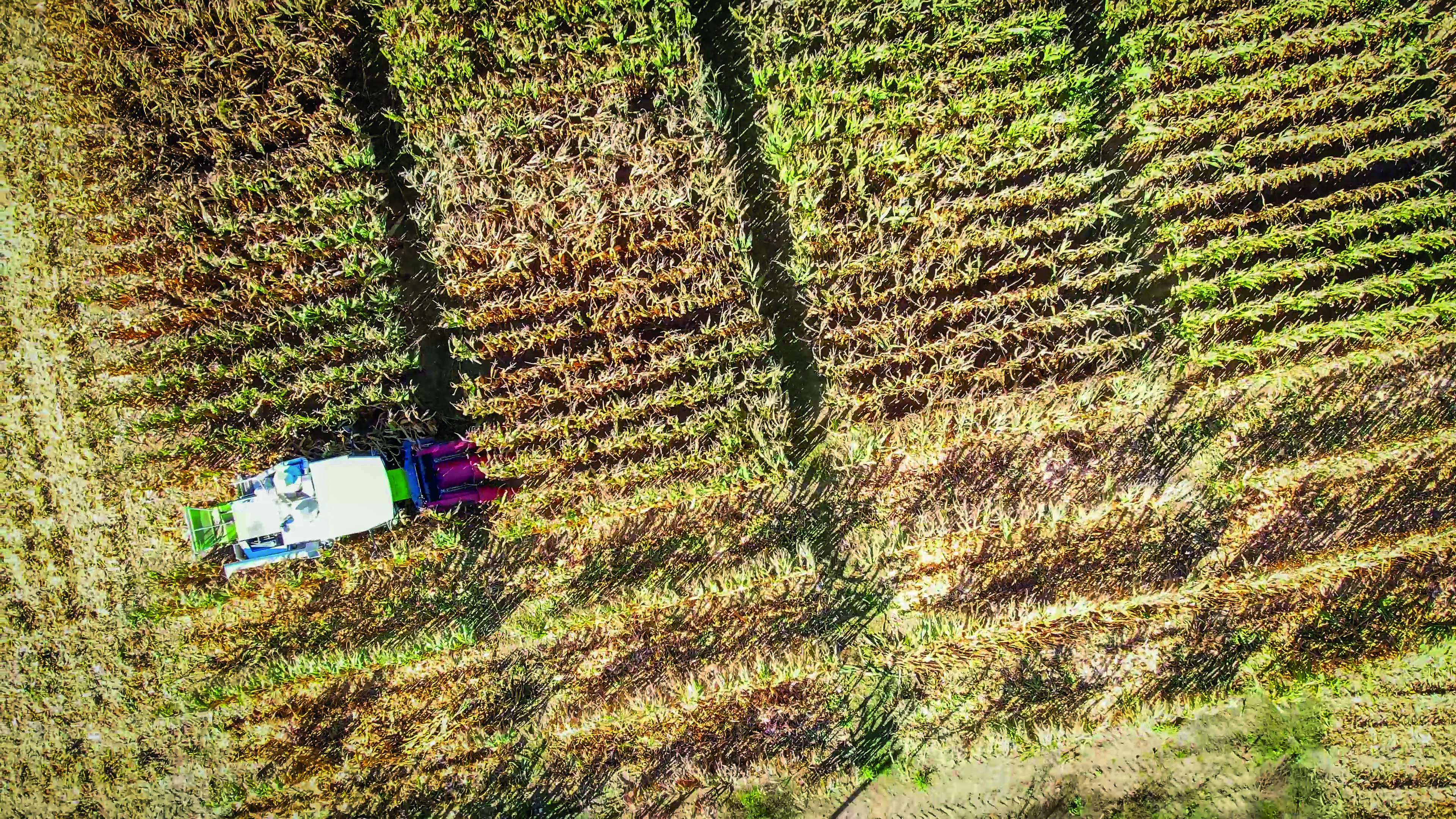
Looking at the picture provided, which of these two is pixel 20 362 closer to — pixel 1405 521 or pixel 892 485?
pixel 892 485

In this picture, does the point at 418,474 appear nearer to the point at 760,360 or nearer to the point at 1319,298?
the point at 760,360

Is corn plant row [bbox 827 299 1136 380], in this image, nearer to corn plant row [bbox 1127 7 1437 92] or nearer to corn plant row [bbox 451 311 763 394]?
corn plant row [bbox 451 311 763 394]

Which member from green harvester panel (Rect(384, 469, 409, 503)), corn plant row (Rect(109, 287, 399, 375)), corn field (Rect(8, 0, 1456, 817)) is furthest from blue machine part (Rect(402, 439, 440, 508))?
corn plant row (Rect(109, 287, 399, 375))

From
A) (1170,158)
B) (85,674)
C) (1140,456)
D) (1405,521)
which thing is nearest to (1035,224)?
(1170,158)

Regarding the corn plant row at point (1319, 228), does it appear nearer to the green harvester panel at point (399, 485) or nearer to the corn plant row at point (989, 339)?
the corn plant row at point (989, 339)

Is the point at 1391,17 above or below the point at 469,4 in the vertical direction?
below

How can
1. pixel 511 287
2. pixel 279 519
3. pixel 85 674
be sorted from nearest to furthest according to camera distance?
pixel 279 519 → pixel 511 287 → pixel 85 674

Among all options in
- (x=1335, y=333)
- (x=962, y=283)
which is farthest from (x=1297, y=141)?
(x=962, y=283)
